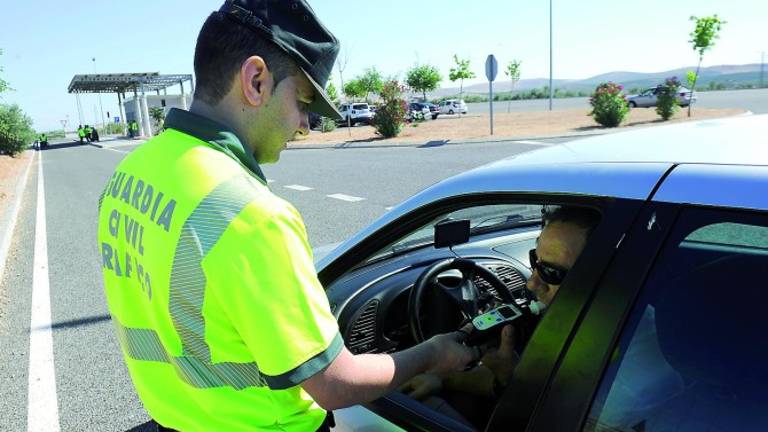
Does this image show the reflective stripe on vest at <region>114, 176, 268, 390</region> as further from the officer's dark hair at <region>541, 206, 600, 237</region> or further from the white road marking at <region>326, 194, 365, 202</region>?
the white road marking at <region>326, 194, 365, 202</region>

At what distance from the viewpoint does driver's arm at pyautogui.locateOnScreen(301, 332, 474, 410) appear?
1096mm

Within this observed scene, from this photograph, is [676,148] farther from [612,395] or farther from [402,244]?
[402,244]

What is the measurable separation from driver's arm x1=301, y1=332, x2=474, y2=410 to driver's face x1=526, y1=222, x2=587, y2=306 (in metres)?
0.29

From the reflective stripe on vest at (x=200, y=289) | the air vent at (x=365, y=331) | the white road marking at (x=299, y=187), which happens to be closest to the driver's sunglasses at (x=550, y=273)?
the air vent at (x=365, y=331)

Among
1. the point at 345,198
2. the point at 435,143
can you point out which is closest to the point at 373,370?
the point at 345,198

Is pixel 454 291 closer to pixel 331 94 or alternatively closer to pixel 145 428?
pixel 145 428

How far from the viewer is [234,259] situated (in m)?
0.99

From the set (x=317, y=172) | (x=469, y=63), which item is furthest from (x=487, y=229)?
(x=469, y=63)

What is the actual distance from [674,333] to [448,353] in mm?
506

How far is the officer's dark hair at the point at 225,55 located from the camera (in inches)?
45.8

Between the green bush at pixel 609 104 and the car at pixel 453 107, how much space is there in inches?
1130

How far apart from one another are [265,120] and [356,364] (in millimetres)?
554

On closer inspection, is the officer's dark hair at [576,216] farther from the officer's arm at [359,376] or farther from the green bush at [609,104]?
the green bush at [609,104]

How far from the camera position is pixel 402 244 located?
2.62 metres
